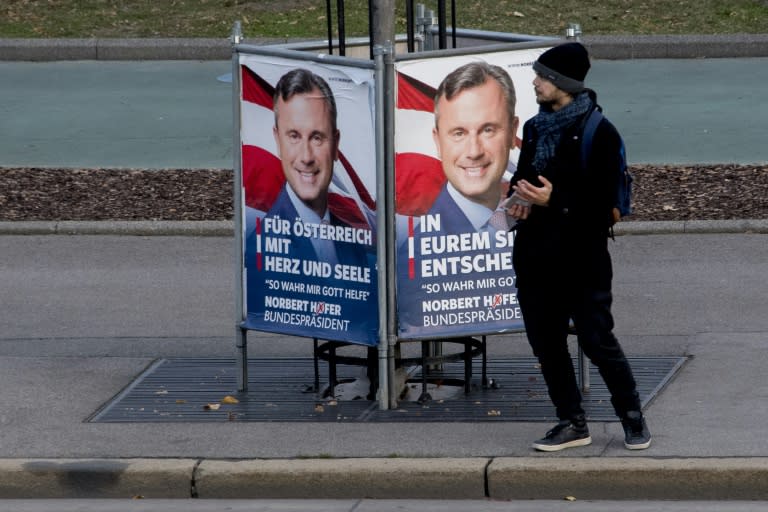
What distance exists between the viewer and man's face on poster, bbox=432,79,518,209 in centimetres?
771

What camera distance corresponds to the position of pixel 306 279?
8.09 m

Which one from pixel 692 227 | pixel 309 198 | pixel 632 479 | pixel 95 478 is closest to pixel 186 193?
pixel 692 227

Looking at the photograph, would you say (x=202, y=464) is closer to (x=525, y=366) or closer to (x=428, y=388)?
(x=428, y=388)

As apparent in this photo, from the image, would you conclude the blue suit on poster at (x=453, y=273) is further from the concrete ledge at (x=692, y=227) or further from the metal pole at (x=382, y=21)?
the concrete ledge at (x=692, y=227)

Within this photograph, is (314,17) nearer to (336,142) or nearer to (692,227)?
(692,227)

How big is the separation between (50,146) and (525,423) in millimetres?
9368

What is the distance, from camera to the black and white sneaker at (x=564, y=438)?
7129mm

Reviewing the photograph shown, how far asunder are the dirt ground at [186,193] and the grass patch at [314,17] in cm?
656

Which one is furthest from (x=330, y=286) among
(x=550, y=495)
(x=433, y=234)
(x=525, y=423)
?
(x=550, y=495)

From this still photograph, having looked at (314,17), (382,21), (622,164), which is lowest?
(622,164)

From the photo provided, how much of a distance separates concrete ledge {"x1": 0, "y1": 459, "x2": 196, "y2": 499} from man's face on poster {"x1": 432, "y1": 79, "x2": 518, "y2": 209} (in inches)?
75.9

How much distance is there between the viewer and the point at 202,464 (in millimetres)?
7086

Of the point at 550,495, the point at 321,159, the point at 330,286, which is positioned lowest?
the point at 550,495

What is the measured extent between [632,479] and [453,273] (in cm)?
155
